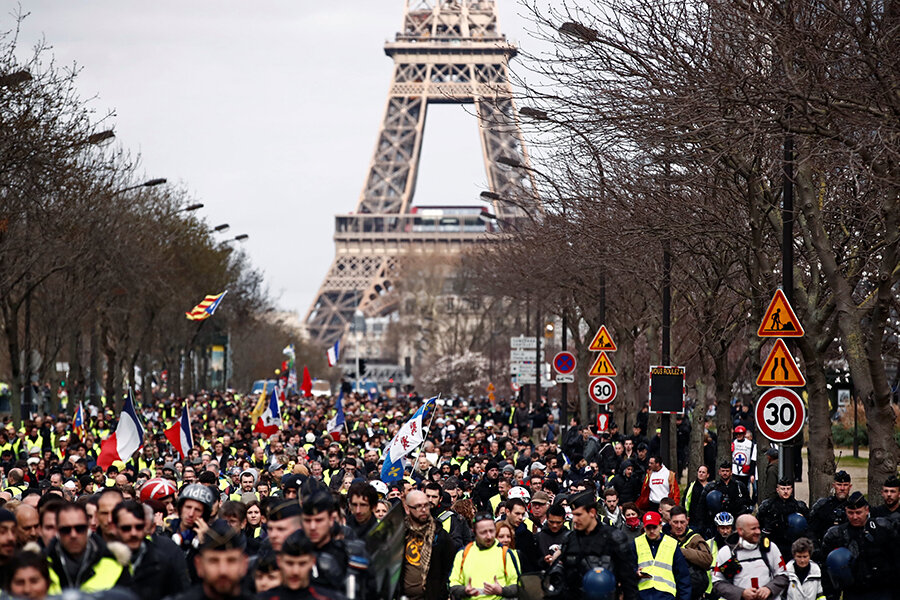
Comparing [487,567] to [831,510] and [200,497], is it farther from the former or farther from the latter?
[831,510]

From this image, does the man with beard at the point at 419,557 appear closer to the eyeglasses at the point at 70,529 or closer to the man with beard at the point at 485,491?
the eyeglasses at the point at 70,529

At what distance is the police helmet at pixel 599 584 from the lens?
8.43 m

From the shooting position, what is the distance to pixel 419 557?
10.3 meters

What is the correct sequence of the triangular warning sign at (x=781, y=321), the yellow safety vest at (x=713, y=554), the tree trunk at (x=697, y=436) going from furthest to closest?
the tree trunk at (x=697, y=436), the triangular warning sign at (x=781, y=321), the yellow safety vest at (x=713, y=554)

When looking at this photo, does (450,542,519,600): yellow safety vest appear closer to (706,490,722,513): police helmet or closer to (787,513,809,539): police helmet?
(787,513,809,539): police helmet

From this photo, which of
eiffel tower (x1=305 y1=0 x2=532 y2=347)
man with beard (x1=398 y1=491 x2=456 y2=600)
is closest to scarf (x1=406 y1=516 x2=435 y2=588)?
man with beard (x1=398 y1=491 x2=456 y2=600)

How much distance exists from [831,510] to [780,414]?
1.57 metres

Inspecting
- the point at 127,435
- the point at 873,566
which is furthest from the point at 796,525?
the point at 127,435

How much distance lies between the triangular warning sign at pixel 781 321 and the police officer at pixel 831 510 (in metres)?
1.96

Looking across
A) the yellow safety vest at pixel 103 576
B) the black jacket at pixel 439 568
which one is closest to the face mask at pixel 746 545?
the black jacket at pixel 439 568

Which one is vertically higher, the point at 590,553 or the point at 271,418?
the point at 271,418

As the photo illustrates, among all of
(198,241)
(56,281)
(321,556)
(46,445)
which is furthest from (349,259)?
(321,556)

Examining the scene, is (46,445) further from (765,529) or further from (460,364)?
(460,364)

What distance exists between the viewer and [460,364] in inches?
3137
